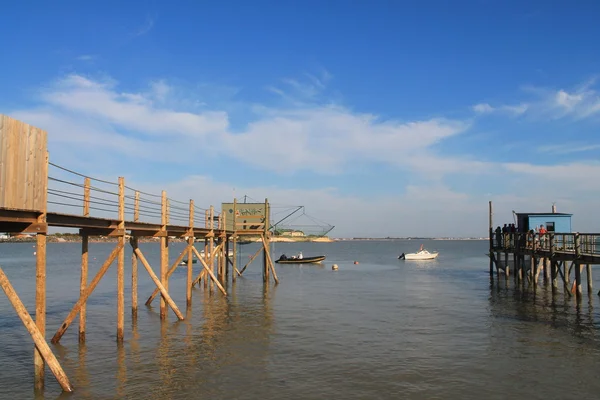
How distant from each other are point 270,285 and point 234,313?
45.6 feet

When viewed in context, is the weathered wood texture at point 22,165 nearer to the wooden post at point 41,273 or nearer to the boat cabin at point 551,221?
the wooden post at point 41,273

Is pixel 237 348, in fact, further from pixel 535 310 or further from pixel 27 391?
pixel 535 310

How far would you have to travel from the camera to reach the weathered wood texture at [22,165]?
10.1 metres

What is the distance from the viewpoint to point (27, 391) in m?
12.1

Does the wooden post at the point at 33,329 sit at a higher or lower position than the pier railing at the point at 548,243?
lower

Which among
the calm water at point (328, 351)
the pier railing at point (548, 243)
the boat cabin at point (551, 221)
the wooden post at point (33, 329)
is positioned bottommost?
the calm water at point (328, 351)

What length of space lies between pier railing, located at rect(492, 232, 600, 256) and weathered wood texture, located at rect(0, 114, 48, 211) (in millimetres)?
23856

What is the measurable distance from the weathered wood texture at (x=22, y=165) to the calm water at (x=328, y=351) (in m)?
4.88

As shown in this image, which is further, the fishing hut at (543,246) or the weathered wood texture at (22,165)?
the fishing hut at (543,246)

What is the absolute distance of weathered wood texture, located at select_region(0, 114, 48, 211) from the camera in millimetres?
10141

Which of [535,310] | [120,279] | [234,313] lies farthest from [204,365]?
[535,310]

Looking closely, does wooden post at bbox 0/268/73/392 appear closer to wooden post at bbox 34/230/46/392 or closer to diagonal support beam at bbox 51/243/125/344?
wooden post at bbox 34/230/46/392

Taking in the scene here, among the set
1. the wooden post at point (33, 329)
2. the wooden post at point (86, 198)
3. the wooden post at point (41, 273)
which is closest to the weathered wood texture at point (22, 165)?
the wooden post at point (41, 273)

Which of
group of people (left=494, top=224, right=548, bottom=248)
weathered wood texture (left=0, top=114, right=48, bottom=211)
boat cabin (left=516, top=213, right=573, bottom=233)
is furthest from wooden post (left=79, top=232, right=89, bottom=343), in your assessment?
boat cabin (left=516, top=213, right=573, bottom=233)
